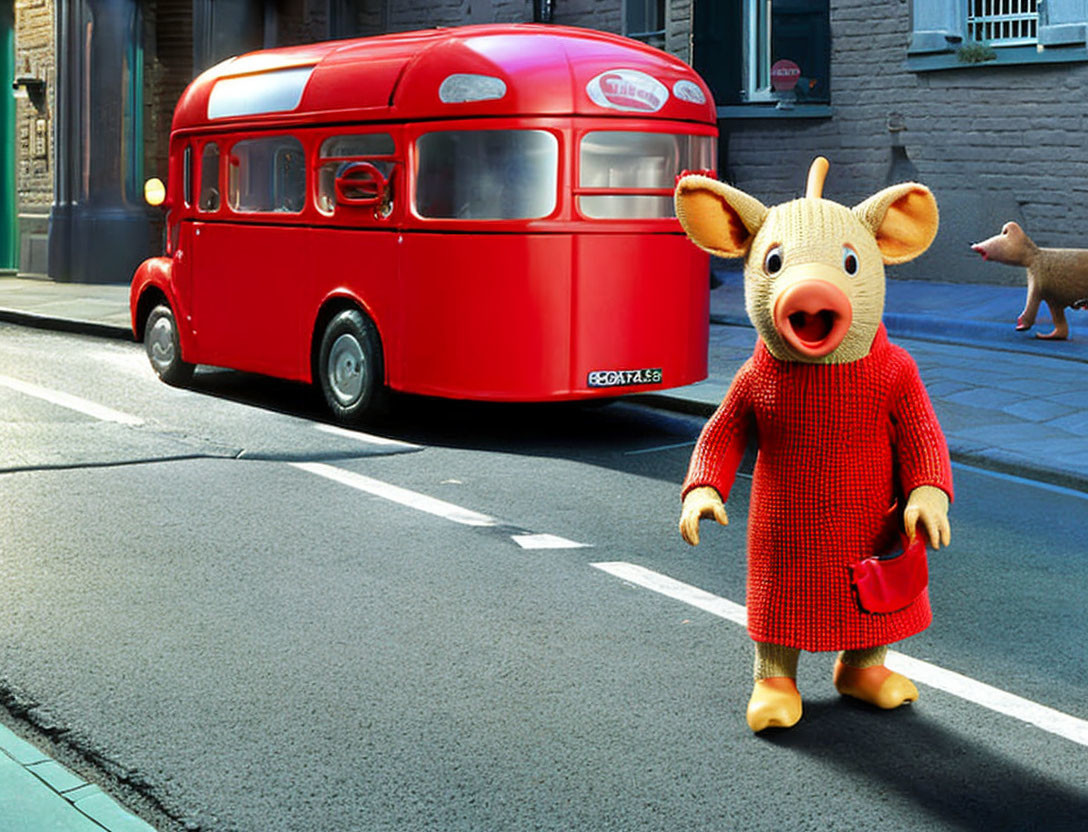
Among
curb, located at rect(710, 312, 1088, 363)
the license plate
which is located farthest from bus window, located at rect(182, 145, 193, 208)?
curb, located at rect(710, 312, 1088, 363)

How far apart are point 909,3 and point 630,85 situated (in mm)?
9128

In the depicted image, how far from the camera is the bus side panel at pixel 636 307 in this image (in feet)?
34.3

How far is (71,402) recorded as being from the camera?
11977 mm

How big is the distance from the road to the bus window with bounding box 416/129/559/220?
1.55 meters

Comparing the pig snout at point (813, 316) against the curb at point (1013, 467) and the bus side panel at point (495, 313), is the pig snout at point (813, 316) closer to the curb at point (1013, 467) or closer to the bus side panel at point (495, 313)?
the curb at point (1013, 467)

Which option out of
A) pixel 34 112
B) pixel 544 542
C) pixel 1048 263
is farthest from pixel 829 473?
pixel 34 112

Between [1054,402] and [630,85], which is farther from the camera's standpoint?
[1054,402]

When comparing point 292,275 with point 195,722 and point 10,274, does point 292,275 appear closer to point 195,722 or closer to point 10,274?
point 195,722

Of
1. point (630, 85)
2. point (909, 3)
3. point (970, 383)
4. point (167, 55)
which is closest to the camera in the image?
point (630, 85)

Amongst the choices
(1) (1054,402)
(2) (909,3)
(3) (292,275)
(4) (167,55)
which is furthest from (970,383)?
(4) (167,55)

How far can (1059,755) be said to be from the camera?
4.81m

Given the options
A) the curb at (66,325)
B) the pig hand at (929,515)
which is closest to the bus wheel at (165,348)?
the curb at (66,325)

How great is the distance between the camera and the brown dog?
14.5m

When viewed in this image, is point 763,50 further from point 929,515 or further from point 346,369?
point 929,515
